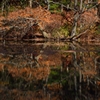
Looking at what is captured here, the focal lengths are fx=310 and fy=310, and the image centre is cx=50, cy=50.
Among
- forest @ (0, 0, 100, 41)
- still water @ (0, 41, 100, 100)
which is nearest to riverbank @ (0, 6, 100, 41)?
forest @ (0, 0, 100, 41)

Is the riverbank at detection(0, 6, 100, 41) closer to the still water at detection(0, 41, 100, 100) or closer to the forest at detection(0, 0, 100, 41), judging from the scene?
the forest at detection(0, 0, 100, 41)

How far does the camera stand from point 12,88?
823cm

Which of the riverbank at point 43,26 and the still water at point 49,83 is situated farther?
the riverbank at point 43,26

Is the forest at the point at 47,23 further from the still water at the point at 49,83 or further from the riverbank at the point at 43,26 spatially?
the still water at the point at 49,83

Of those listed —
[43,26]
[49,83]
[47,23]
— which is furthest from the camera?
[43,26]

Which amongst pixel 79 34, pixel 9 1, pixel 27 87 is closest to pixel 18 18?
pixel 79 34

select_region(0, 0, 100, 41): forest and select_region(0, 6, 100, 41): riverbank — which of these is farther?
select_region(0, 0, 100, 41): forest

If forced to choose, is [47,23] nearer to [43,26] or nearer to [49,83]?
[43,26]

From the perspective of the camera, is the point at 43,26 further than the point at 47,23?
Yes

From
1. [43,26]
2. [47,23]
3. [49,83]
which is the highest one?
[47,23]

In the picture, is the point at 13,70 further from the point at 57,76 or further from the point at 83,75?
the point at 83,75

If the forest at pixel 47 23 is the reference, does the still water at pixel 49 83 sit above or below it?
below

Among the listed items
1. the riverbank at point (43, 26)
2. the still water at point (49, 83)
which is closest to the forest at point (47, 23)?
the riverbank at point (43, 26)

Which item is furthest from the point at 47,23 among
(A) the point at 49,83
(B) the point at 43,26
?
(A) the point at 49,83
